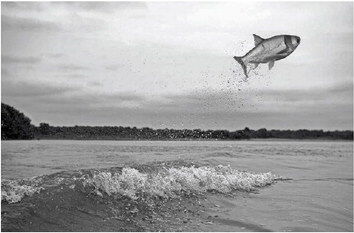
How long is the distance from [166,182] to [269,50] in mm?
5378

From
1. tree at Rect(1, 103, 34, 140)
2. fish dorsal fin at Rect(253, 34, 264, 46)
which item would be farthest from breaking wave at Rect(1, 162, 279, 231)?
tree at Rect(1, 103, 34, 140)

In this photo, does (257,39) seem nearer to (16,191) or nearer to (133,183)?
(133,183)

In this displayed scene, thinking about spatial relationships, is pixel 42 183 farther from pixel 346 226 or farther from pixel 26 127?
pixel 26 127

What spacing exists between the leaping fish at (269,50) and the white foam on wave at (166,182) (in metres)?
4.18

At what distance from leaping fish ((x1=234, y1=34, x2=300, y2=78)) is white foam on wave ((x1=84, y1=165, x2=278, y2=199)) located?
4.18m

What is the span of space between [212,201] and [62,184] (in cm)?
333

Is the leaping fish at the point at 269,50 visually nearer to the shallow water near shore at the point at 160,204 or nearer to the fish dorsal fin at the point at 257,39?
the fish dorsal fin at the point at 257,39

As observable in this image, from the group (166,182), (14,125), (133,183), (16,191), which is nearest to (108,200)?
(133,183)

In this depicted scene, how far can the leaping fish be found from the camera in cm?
488

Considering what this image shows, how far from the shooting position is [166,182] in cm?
965

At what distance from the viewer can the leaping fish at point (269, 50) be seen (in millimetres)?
4875

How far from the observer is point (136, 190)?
8.66 m

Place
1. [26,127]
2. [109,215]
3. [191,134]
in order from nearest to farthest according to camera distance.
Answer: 1. [109,215]
2. [191,134]
3. [26,127]

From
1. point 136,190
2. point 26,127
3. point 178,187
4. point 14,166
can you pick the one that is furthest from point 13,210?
point 26,127
